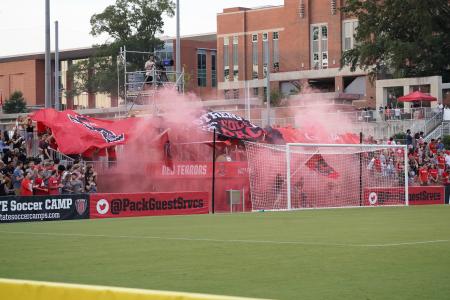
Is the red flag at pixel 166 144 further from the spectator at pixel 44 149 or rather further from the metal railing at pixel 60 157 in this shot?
the spectator at pixel 44 149

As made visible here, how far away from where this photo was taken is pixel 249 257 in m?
14.4

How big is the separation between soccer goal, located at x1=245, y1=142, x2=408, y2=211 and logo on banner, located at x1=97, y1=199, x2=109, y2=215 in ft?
22.8

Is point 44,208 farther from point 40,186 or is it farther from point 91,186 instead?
point 91,186

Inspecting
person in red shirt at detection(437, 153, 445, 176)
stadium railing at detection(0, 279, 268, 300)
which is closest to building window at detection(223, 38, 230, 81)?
person in red shirt at detection(437, 153, 445, 176)

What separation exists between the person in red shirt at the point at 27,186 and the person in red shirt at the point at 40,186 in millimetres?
432

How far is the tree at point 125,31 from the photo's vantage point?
3558 inches

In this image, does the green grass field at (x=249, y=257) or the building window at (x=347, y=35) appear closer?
the green grass field at (x=249, y=257)

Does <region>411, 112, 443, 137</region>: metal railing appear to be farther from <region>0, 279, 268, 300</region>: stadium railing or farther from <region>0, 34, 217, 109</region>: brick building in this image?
<region>0, 34, 217, 109</region>: brick building

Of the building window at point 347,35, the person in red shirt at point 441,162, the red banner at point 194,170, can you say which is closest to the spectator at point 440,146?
the person in red shirt at point 441,162

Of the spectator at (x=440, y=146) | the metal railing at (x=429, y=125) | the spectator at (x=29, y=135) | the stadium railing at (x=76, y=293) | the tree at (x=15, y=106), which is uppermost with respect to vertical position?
the tree at (x=15, y=106)

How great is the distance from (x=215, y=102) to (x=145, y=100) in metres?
32.7

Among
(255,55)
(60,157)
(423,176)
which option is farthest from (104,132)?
(255,55)

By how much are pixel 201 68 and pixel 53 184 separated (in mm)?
84021

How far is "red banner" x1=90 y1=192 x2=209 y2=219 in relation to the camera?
94.1 ft
